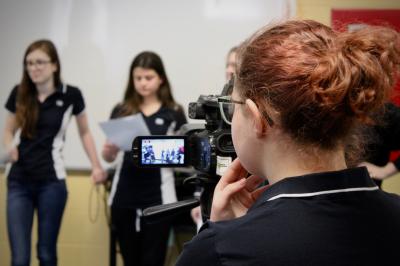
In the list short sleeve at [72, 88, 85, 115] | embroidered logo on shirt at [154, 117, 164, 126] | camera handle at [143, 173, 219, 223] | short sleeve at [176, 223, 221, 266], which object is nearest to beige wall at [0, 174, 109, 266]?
short sleeve at [72, 88, 85, 115]

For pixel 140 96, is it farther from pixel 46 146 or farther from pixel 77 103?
pixel 46 146

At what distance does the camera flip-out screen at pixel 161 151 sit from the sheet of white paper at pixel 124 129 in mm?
944

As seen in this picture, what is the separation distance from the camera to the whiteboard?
2.76 m

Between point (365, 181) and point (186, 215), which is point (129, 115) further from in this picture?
point (365, 181)

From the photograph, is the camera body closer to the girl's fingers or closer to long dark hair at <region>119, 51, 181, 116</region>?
the girl's fingers

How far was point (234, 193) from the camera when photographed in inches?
31.1

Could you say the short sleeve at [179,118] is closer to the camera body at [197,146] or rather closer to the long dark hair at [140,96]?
the long dark hair at [140,96]

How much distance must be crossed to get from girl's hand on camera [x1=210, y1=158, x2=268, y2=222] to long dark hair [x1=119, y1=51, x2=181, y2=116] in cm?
152

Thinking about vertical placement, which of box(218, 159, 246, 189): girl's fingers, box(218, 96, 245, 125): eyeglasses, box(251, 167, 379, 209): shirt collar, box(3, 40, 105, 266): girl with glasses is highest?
box(218, 96, 245, 125): eyeglasses

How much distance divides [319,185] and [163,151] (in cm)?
55

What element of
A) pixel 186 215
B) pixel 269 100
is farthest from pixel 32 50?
pixel 269 100

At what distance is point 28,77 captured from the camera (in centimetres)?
237

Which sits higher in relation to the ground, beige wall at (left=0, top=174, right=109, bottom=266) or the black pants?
the black pants

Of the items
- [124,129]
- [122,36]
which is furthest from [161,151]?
[122,36]
